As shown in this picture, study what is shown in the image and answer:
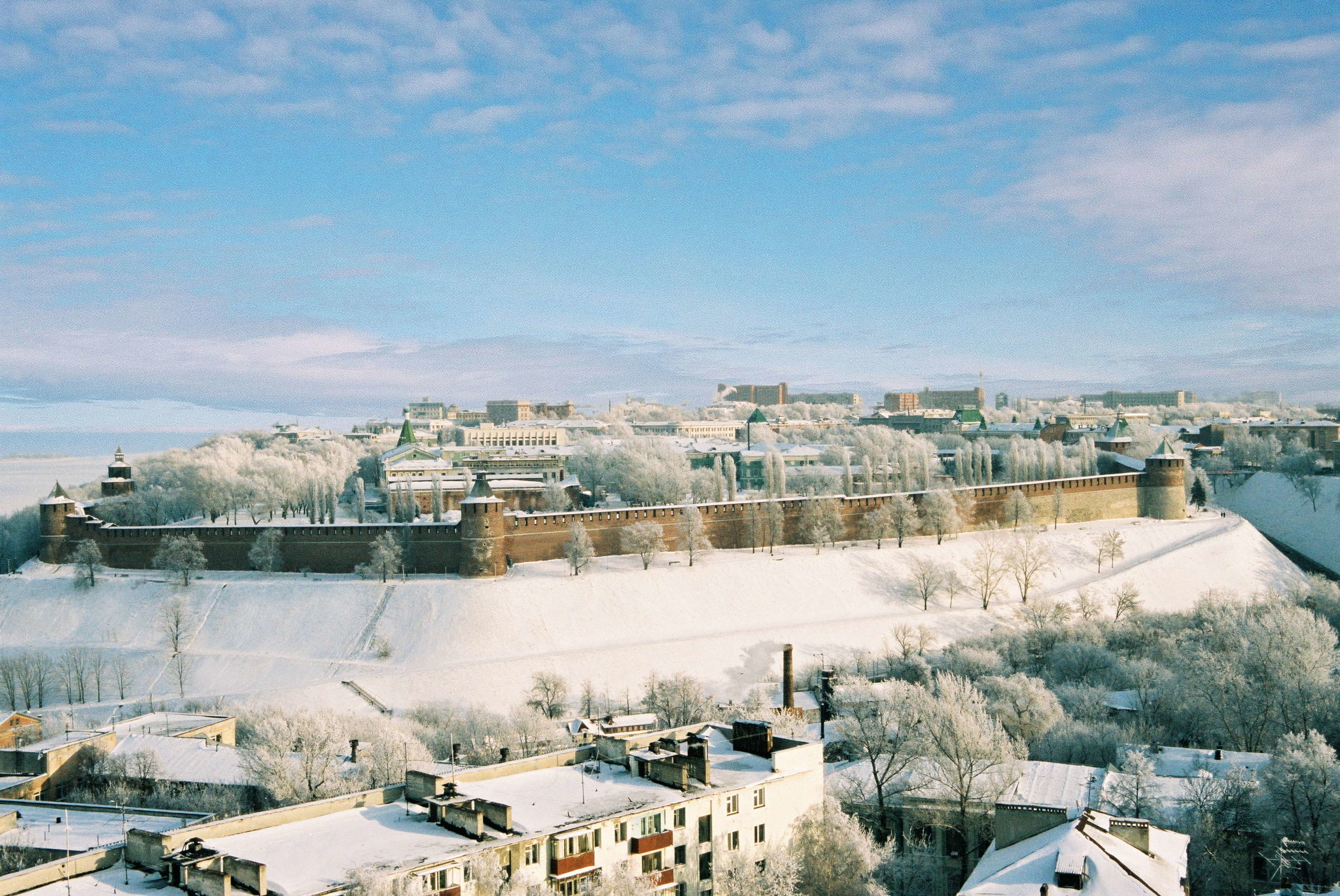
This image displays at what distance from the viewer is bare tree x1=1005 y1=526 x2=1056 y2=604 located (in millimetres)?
48375

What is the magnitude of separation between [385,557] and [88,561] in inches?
483

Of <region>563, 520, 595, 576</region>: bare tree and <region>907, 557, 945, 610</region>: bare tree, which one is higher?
<region>563, 520, 595, 576</region>: bare tree

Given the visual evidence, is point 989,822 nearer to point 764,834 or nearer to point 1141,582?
point 764,834

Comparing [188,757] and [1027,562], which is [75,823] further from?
[1027,562]

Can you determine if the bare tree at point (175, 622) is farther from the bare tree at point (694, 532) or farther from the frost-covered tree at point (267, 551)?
the bare tree at point (694, 532)

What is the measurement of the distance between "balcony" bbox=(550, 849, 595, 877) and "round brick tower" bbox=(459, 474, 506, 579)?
29.6 meters

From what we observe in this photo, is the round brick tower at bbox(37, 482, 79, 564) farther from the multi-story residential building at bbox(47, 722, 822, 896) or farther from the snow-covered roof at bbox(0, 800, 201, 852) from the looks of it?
the multi-story residential building at bbox(47, 722, 822, 896)

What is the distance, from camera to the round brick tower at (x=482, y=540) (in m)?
45.1

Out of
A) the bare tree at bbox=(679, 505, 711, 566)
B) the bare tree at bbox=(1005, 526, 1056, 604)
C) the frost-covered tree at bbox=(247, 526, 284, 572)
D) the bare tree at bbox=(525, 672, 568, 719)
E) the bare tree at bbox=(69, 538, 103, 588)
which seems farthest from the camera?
the bare tree at bbox=(679, 505, 711, 566)

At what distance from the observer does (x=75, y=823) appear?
2034 centimetres

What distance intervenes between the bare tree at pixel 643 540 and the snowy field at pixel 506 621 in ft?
1.67

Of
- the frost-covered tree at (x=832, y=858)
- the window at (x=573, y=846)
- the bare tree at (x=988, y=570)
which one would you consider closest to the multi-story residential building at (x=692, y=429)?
the bare tree at (x=988, y=570)

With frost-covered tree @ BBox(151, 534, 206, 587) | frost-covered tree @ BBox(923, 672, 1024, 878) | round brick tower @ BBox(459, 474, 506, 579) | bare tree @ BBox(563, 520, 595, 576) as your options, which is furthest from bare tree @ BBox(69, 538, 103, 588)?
frost-covered tree @ BBox(923, 672, 1024, 878)

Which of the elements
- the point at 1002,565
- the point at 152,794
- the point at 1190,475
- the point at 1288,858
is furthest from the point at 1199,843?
the point at 1190,475
